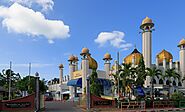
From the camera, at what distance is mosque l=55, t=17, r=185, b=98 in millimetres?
60938

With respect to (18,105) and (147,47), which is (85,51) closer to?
(147,47)

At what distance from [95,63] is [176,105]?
138ft

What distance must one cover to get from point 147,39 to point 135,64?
6.57m

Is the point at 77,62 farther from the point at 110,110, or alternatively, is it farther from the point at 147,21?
the point at 110,110

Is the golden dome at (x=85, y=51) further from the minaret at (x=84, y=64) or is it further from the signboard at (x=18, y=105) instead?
the signboard at (x=18, y=105)

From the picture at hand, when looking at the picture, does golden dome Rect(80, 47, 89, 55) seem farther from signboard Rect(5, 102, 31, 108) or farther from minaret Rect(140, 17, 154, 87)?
signboard Rect(5, 102, 31, 108)

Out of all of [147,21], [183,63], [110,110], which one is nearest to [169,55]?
[183,63]

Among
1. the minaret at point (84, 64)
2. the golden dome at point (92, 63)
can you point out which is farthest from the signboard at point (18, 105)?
the golden dome at point (92, 63)

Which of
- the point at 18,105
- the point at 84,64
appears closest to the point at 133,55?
the point at 84,64

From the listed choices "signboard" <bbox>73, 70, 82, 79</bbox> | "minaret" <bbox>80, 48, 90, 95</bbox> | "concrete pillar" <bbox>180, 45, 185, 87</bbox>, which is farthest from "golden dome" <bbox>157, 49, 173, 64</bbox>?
"signboard" <bbox>73, 70, 82, 79</bbox>

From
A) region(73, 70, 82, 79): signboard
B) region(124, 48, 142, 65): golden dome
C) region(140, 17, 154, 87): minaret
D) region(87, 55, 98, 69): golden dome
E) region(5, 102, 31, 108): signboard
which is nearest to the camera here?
region(5, 102, 31, 108): signboard

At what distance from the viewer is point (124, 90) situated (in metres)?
46.8

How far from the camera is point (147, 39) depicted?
60.9m

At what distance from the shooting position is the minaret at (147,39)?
6003 cm
